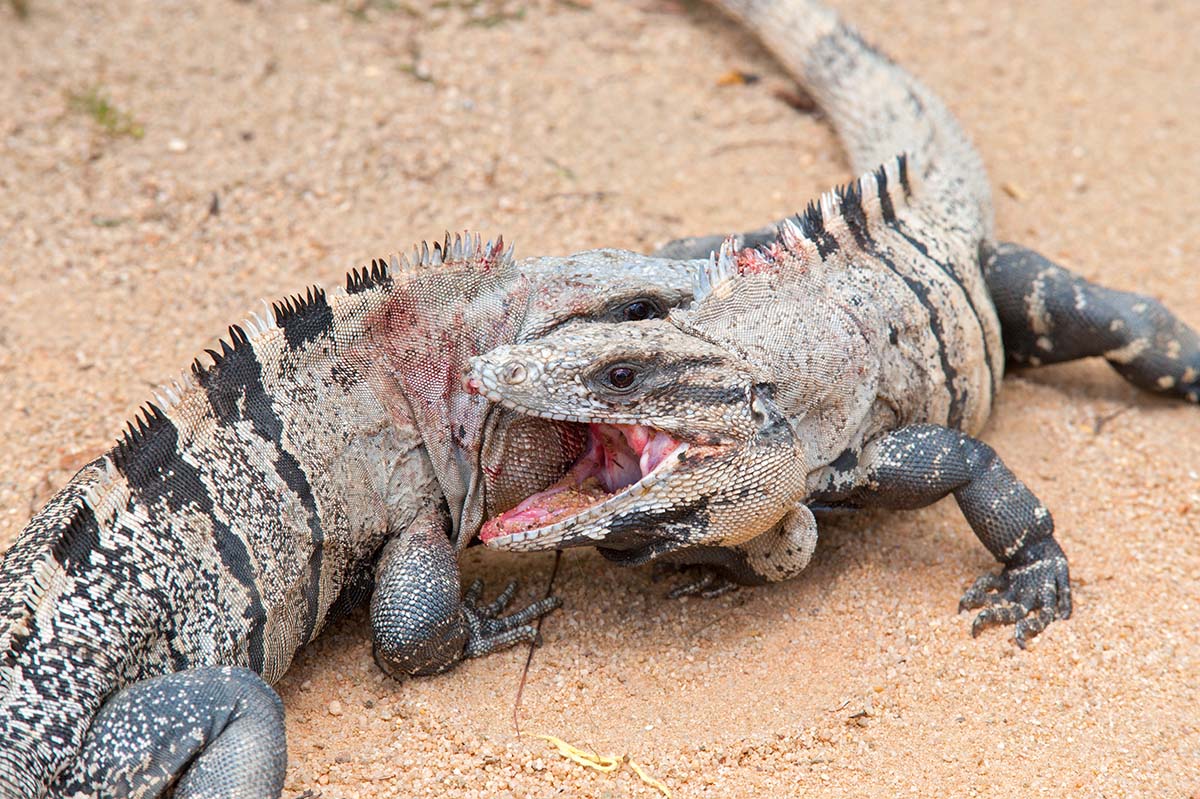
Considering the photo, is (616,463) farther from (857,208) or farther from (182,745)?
(182,745)

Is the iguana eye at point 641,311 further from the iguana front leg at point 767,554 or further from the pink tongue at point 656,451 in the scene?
the iguana front leg at point 767,554

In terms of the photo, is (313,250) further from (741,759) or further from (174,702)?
(741,759)

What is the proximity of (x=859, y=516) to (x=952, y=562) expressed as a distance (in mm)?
411

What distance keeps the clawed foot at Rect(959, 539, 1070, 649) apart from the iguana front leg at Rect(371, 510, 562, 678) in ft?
5.22

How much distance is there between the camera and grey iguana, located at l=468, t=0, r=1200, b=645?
400 cm

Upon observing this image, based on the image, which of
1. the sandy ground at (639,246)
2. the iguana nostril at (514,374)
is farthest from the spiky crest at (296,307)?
the sandy ground at (639,246)

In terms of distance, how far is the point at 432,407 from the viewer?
4.44 m

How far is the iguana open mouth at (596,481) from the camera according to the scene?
13.2 feet

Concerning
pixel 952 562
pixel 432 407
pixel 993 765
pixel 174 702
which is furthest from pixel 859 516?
pixel 174 702

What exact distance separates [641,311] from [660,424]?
2.16ft

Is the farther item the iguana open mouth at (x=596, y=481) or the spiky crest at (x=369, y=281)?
the spiky crest at (x=369, y=281)

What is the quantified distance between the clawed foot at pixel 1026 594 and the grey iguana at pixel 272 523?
1.56 m

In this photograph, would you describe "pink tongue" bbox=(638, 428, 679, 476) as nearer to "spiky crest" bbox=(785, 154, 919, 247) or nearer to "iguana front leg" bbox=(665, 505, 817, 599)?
"iguana front leg" bbox=(665, 505, 817, 599)

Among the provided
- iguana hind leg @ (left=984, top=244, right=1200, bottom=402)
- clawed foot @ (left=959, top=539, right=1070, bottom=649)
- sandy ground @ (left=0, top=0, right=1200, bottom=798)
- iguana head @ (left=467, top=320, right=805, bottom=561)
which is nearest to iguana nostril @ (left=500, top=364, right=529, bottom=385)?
iguana head @ (left=467, top=320, right=805, bottom=561)
